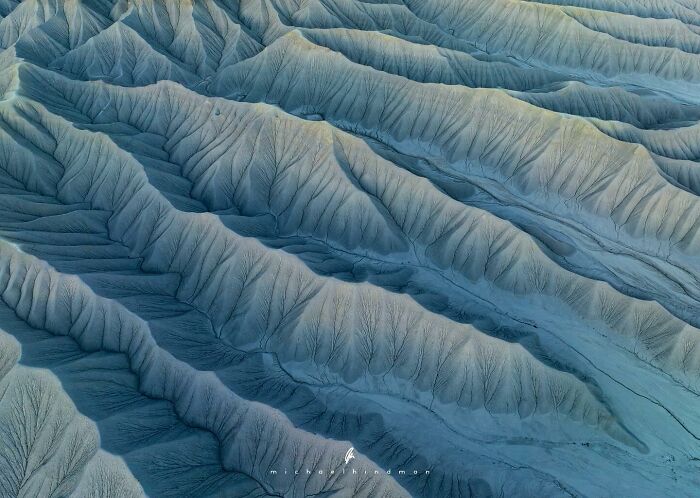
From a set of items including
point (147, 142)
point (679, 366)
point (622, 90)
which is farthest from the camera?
point (622, 90)

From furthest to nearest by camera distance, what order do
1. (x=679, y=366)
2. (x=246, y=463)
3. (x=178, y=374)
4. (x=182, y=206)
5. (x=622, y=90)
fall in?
(x=622, y=90) → (x=182, y=206) → (x=679, y=366) → (x=178, y=374) → (x=246, y=463)

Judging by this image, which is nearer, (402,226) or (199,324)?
(199,324)

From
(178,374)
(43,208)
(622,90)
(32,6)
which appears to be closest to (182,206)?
(43,208)

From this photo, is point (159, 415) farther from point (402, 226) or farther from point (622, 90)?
point (622, 90)

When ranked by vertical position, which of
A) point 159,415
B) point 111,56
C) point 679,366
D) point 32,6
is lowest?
point 679,366
